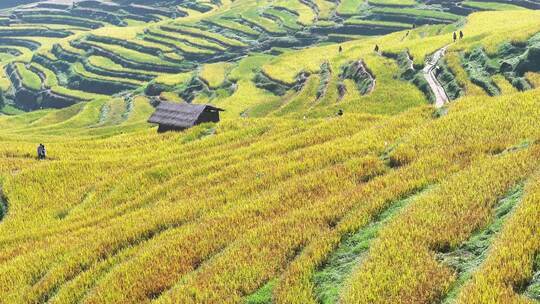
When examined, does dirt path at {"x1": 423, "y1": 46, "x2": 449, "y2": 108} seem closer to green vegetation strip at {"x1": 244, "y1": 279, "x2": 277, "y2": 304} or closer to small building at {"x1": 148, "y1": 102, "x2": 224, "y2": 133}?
small building at {"x1": 148, "y1": 102, "x2": 224, "y2": 133}

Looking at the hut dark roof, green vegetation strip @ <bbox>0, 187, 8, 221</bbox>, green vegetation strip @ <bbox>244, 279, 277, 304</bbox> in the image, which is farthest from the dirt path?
green vegetation strip @ <bbox>244, 279, 277, 304</bbox>

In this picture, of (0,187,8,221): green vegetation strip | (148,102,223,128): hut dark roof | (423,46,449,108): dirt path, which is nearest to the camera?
(0,187,8,221): green vegetation strip

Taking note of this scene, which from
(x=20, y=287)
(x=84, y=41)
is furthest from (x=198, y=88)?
(x=20, y=287)

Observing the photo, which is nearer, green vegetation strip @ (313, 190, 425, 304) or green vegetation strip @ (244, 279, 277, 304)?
green vegetation strip @ (313, 190, 425, 304)

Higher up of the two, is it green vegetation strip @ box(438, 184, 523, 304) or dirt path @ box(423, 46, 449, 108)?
green vegetation strip @ box(438, 184, 523, 304)

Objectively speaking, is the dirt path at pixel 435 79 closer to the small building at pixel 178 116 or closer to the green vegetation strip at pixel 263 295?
the small building at pixel 178 116

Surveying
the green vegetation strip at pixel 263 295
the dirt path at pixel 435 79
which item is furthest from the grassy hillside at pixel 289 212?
the dirt path at pixel 435 79

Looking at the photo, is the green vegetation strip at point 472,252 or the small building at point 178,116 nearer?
the green vegetation strip at point 472,252
